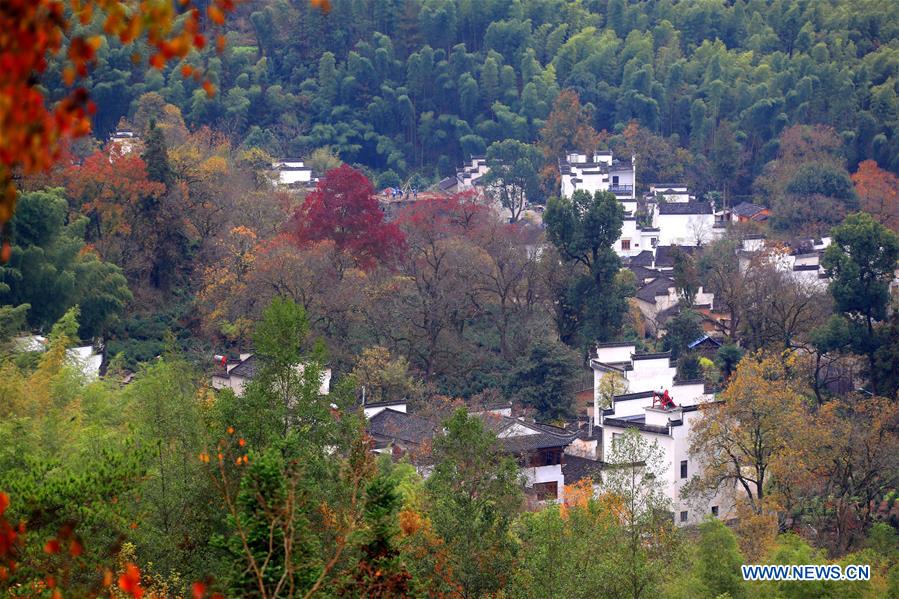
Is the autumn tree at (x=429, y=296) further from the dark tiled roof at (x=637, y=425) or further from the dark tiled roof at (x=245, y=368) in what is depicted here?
the dark tiled roof at (x=637, y=425)

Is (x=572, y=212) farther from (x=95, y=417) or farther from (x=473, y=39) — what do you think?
(x=473, y=39)

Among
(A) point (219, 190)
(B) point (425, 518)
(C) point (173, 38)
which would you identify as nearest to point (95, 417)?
(B) point (425, 518)

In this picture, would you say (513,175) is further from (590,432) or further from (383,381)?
(590,432)

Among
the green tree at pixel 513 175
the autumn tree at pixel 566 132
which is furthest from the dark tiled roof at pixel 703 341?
the autumn tree at pixel 566 132

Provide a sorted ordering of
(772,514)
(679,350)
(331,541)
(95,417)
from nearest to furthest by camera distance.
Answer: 1. (331,541)
2. (95,417)
3. (772,514)
4. (679,350)

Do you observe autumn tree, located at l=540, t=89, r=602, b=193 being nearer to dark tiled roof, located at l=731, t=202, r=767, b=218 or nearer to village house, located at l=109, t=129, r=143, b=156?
dark tiled roof, located at l=731, t=202, r=767, b=218

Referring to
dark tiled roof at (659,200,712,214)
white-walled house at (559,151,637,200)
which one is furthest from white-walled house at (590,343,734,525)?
white-walled house at (559,151,637,200)
